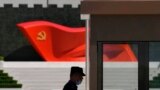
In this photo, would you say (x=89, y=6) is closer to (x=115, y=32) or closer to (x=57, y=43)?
(x=115, y=32)

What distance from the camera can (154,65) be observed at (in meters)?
7.69

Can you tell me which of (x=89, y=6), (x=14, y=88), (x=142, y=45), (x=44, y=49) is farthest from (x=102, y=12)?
(x=44, y=49)

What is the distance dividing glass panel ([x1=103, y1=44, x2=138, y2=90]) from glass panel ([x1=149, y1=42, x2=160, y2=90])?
219 mm

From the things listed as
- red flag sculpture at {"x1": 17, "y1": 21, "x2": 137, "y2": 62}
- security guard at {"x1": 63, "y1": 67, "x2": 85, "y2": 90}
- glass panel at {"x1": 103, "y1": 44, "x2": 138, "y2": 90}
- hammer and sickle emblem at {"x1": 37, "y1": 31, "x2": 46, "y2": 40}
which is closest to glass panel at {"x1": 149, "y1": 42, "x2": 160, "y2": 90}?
glass panel at {"x1": 103, "y1": 44, "x2": 138, "y2": 90}

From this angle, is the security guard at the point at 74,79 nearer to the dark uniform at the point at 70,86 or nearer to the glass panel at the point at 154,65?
the dark uniform at the point at 70,86

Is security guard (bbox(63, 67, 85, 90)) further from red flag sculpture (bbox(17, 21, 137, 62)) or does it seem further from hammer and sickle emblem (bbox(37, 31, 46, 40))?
hammer and sickle emblem (bbox(37, 31, 46, 40))

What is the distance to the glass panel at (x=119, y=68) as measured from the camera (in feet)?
25.3

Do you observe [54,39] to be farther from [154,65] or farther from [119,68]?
[154,65]

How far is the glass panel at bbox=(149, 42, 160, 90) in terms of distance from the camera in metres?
7.60

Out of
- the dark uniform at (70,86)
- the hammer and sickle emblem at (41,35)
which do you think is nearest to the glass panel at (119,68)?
the dark uniform at (70,86)

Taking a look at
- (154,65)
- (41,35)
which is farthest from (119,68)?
(41,35)

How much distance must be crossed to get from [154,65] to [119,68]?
0.54 metres

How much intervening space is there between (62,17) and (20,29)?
2253 millimetres

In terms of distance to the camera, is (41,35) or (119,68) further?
(41,35)
